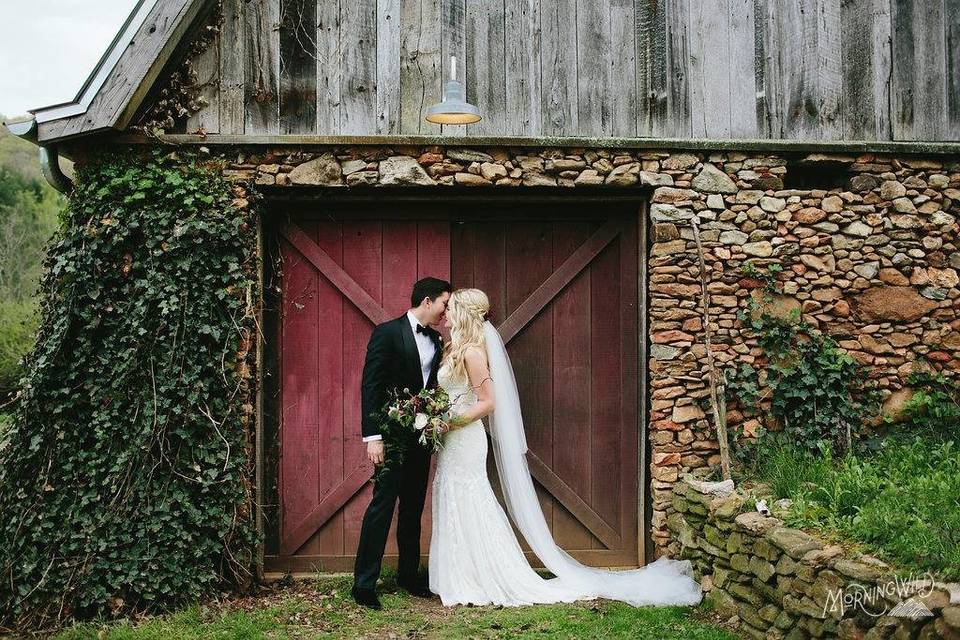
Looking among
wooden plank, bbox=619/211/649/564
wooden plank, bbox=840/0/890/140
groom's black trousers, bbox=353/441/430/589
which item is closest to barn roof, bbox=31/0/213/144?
groom's black trousers, bbox=353/441/430/589

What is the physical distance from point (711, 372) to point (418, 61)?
3.17 m

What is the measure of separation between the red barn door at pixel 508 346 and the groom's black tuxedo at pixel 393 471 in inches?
26.4

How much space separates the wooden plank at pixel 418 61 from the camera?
19.8 ft

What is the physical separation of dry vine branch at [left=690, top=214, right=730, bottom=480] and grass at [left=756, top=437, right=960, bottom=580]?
0.32 metres

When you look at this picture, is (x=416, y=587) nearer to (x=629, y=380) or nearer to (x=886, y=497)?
(x=629, y=380)

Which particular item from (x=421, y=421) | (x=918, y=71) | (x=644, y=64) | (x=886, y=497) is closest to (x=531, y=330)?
(x=421, y=421)

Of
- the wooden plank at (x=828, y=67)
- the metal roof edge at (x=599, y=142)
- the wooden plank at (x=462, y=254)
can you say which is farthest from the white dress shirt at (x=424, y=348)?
the wooden plank at (x=828, y=67)

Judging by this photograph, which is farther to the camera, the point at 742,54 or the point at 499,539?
the point at 742,54

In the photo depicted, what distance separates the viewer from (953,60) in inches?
248

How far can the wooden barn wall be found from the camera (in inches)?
236

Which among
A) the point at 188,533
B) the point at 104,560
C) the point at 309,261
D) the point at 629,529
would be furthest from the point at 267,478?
the point at 629,529

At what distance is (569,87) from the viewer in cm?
611

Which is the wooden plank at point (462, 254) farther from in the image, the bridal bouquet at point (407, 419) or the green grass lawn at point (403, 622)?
the green grass lawn at point (403, 622)

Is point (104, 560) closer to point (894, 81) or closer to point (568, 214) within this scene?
point (568, 214)
